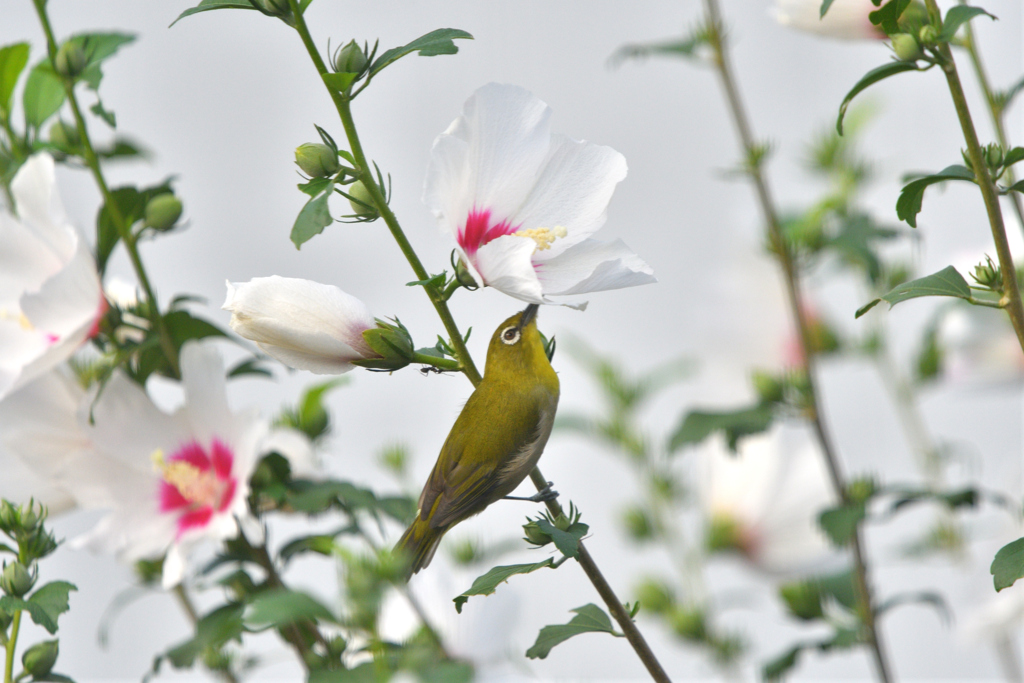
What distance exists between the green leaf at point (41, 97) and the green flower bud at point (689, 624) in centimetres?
54

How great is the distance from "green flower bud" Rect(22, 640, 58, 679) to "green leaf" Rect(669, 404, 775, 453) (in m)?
0.37

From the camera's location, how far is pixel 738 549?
2.48 feet

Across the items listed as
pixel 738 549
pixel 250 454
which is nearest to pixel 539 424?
pixel 250 454

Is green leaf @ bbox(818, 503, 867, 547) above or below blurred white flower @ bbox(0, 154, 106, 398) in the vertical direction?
below

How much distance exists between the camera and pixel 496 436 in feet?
1.01

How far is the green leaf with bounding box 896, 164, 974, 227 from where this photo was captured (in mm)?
315

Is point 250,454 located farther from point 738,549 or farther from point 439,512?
point 738,549

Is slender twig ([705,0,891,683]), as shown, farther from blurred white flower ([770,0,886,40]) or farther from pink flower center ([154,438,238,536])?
pink flower center ([154,438,238,536])

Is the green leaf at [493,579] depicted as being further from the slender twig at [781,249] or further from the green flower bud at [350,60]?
the slender twig at [781,249]

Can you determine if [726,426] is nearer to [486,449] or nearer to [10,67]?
[486,449]

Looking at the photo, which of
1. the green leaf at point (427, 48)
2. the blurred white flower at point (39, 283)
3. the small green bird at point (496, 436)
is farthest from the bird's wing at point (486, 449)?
the blurred white flower at point (39, 283)

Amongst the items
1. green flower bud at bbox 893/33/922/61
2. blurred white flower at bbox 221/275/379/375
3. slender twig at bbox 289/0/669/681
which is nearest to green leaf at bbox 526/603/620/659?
slender twig at bbox 289/0/669/681

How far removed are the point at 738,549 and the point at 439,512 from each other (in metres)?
0.50

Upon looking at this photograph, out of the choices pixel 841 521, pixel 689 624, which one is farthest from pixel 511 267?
pixel 689 624
